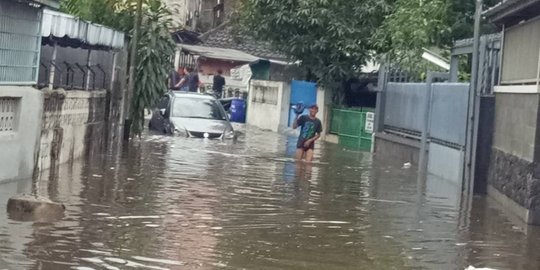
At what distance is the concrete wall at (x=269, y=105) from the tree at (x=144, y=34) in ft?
41.4

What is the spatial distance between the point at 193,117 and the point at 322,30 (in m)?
6.04

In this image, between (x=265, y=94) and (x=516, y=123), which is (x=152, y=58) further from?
(x=265, y=94)

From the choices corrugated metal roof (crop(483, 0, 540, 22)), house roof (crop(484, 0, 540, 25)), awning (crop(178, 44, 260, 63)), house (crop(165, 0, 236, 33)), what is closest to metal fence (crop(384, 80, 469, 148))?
house roof (crop(484, 0, 540, 25))

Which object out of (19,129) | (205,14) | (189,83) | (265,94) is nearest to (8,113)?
(19,129)

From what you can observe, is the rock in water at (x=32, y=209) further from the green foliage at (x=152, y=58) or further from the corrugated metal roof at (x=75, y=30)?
the green foliage at (x=152, y=58)

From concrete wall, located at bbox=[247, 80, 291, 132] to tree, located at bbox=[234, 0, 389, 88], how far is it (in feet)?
10.5

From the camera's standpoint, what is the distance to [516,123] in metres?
16.1

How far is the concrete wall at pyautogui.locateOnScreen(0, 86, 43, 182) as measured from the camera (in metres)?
14.4

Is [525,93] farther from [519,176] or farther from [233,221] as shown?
[233,221]

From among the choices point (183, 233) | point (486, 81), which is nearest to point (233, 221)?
point (183, 233)

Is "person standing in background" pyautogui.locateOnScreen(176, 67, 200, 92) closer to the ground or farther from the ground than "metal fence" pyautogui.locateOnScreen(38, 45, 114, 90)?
farther from the ground

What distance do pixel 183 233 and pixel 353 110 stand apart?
73.4 feet

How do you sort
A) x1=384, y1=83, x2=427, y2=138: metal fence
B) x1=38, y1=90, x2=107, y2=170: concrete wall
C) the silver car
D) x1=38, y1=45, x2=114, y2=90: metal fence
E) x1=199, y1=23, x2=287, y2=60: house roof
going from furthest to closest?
x1=199, y1=23, x2=287, y2=60: house roof → the silver car → x1=384, y1=83, x2=427, y2=138: metal fence → x1=38, y1=45, x2=114, y2=90: metal fence → x1=38, y1=90, x2=107, y2=170: concrete wall

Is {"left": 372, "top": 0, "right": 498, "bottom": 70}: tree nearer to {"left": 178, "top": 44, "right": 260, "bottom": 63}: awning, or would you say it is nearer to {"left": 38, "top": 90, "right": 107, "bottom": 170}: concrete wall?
{"left": 38, "top": 90, "right": 107, "bottom": 170}: concrete wall
